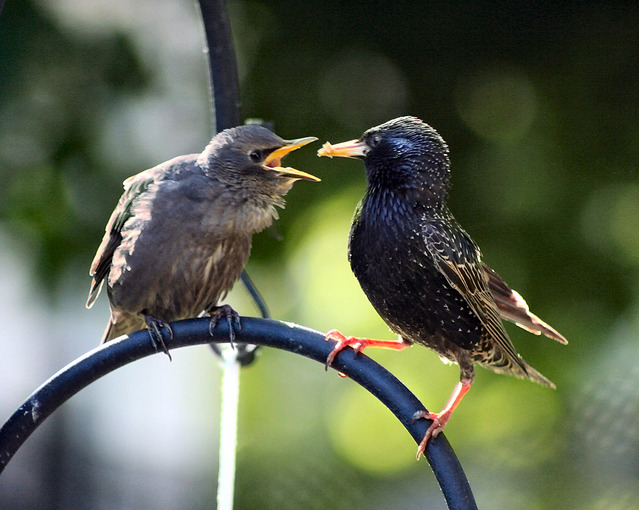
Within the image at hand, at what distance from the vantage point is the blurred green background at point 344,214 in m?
3.50

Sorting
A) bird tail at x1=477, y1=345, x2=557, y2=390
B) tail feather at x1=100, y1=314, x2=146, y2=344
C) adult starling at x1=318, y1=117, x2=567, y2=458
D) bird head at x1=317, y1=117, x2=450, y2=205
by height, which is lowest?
bird tail at x1=477, y1=345, x2=557, y2=390

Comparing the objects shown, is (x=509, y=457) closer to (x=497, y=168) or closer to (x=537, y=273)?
(x=537, y=273)

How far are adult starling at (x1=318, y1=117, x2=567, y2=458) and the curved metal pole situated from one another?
10.5 inches

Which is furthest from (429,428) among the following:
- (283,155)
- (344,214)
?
(344,214)

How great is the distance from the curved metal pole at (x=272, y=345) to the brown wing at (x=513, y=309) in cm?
64

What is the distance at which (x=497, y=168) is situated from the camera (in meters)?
3.69

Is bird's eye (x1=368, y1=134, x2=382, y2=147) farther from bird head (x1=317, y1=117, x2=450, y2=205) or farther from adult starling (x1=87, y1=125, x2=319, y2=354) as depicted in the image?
adult starling (x1=87, y1=125, x2=319, y2=354)

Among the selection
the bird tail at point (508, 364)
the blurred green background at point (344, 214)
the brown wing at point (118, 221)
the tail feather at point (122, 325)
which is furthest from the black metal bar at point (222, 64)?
the blurred green background at point (344, 214)

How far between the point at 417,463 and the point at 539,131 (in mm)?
1503

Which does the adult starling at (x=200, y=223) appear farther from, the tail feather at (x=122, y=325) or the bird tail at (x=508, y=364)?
the bird tail at (x=508, y=364)

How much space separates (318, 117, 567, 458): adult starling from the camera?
188 centimetres

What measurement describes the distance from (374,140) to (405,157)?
0.27ft

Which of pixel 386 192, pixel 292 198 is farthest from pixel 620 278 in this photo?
pixel 386 192

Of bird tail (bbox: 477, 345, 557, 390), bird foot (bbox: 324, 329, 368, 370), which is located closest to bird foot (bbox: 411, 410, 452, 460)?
bird foot (bbox: 324, 329, 368, 370)
